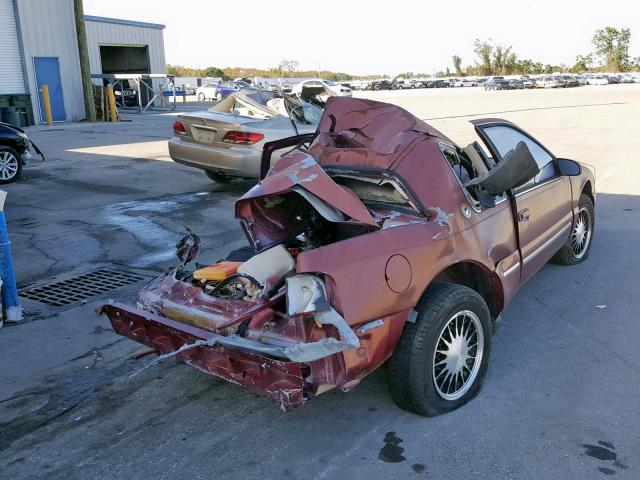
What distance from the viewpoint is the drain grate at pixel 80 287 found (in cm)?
560

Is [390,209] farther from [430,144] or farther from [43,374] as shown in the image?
[43,374]

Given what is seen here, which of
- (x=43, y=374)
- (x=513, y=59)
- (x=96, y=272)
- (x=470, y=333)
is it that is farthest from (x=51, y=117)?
(x=513, y=59)

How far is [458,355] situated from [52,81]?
23871 millimetres

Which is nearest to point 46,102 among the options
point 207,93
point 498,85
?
point 207,93

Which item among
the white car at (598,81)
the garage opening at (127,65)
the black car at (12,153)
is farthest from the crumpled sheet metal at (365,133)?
the white car at (598,81)

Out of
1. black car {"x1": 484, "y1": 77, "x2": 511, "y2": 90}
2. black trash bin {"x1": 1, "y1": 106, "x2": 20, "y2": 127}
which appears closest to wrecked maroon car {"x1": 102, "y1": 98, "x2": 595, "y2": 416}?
black trash bin {"x1": 1, "y1": 106, "x2": 20, "y2": 127}

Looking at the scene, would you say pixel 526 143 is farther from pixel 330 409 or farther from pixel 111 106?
pixel 111 106

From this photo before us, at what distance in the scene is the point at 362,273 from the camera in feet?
A: 10.2

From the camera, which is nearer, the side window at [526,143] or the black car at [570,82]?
the side window at [526,143]

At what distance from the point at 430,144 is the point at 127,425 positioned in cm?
249

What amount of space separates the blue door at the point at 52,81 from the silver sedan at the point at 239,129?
51.7ft

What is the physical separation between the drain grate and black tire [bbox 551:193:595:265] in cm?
414

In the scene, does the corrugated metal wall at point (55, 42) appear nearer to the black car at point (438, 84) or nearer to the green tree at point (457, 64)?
the black car at point (438, 84)

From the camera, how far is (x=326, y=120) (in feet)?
14.6
